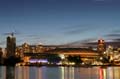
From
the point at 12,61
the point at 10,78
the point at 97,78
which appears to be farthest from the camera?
the point at 12,61

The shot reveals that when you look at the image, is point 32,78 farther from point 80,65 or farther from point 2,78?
point 80,65

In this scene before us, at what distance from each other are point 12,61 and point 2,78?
104 metres

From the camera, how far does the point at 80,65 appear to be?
199625 millimetres

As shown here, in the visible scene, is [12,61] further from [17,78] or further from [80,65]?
[17,78]

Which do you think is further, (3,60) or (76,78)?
(3,60)

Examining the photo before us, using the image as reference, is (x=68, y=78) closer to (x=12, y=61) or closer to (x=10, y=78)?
(x=10, y=78)

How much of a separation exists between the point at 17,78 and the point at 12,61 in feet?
341

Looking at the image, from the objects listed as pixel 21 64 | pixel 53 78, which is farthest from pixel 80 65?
pixel 53 78

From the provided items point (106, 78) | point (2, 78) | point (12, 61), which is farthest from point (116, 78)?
point (12, 61)

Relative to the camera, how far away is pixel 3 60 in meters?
198

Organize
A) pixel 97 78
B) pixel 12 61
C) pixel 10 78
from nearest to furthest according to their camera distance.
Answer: pixel 10 78, pixel 97 78, pixel 12 61

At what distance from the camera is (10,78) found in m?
83.5

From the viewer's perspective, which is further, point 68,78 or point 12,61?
point 12,61

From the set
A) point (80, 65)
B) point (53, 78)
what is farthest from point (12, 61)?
point (53, 78)
